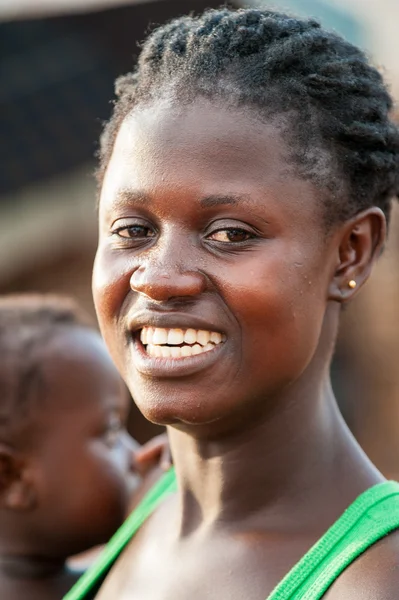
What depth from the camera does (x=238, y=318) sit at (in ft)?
5.90

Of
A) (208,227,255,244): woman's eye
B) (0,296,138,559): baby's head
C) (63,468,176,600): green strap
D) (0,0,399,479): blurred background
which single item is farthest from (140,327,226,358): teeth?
(0,0,399,479): blurred background

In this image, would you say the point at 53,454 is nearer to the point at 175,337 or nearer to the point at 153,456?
the point at 153,456

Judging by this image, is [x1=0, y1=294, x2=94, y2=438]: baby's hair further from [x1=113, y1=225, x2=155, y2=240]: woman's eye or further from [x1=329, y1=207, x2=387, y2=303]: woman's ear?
[x1=329, y1=207, x2=387, y2=303]: woman's ear

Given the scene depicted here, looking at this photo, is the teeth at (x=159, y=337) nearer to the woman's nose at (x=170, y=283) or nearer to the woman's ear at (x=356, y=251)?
the woman's nose at (x=170, y=283)

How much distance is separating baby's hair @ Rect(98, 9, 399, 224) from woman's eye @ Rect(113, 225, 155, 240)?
232 mm

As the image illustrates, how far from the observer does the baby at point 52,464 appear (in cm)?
272

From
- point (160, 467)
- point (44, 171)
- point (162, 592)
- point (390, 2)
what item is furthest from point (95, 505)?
point (390, 2)

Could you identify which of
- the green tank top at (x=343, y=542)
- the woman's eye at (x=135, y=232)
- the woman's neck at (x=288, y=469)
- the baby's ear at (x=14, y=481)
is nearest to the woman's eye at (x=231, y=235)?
the woman's eye at (x=135, y=232)

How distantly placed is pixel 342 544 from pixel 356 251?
0.52 metres

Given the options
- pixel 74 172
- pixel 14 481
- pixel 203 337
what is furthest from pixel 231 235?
pixel 74 172

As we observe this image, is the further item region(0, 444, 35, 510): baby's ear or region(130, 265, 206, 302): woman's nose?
region(0, 444, 35, 510): baby's ear

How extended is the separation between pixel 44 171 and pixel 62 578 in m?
4.65

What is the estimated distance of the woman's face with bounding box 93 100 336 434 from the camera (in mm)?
1803

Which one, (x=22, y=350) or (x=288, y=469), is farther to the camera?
(x=22, y=350)
